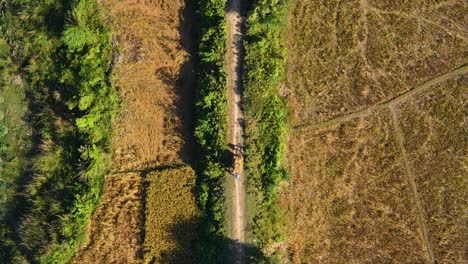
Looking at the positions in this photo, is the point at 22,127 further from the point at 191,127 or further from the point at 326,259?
the point at 326,259

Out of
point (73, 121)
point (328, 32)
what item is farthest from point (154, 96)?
A: point (328, 32)

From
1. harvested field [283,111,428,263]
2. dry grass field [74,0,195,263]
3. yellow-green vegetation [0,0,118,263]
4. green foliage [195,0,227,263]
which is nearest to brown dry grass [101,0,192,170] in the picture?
dry grass field [74,0,195,263]

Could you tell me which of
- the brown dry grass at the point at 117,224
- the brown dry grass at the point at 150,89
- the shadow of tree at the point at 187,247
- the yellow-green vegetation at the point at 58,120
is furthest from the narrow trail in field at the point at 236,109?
the yellow-green vegetation at the point at 58,120

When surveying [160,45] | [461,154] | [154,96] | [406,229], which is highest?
[160,45]

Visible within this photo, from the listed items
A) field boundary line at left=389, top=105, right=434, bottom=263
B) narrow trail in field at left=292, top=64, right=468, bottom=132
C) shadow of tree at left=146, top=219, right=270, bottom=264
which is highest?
narrow trail in field at left=292, top=64, right=468, bottom=132

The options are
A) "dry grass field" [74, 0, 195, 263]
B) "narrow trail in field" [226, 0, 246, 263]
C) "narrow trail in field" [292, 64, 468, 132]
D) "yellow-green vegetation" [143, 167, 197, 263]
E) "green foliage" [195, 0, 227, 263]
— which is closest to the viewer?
"green foliage" [195, 0, 227, 263]

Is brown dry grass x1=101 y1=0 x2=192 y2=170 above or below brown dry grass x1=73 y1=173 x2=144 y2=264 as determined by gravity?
above

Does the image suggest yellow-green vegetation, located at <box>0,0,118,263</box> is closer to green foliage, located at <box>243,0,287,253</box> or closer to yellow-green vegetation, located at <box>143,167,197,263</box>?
yellow-green vegetation, located at <box>143,167,197,263</box>
